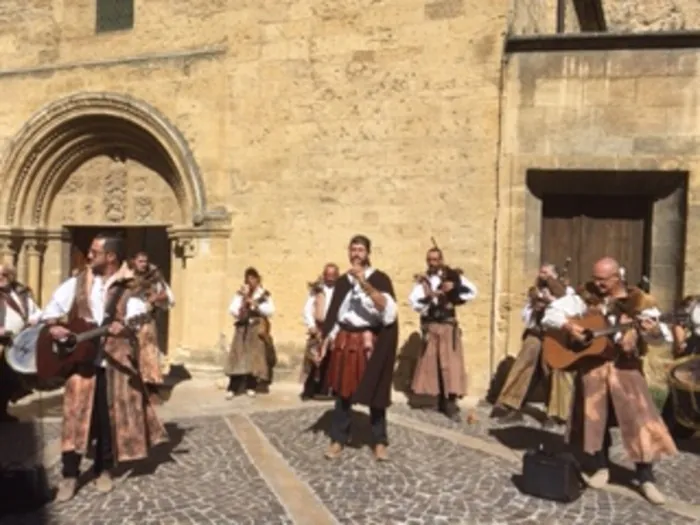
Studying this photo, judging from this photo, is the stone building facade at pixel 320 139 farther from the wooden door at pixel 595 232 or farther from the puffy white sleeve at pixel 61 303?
the puffy white sleeve at pixel 61 303

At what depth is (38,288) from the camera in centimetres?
1062

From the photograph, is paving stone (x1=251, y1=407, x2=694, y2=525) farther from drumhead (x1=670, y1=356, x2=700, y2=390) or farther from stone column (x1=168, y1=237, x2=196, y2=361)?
stone column (x1=168, y1=237, x2=196, y2=361)

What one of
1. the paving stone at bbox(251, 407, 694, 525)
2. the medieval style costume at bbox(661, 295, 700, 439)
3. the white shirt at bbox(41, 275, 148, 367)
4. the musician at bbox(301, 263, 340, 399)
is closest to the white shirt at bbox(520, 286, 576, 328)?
the medieval style costume at bbox(661, 295, 700, 439)

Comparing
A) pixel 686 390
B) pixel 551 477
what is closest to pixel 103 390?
pixel 551 477

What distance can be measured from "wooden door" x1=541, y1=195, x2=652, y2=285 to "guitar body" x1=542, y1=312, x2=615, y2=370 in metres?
3.49

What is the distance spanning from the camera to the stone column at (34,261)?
10.4 metres

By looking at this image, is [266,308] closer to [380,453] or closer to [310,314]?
[310,314]

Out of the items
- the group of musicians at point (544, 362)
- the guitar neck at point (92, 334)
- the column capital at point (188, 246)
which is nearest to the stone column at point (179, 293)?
the column capital at point (188, 246)

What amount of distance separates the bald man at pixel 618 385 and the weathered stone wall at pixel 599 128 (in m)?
3.12

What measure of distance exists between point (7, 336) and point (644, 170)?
22.0 feet

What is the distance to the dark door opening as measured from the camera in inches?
430

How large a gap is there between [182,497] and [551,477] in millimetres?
2507

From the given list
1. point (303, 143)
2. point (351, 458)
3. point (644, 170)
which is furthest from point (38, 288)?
point (644, 170)

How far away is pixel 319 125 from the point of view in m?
8.77
